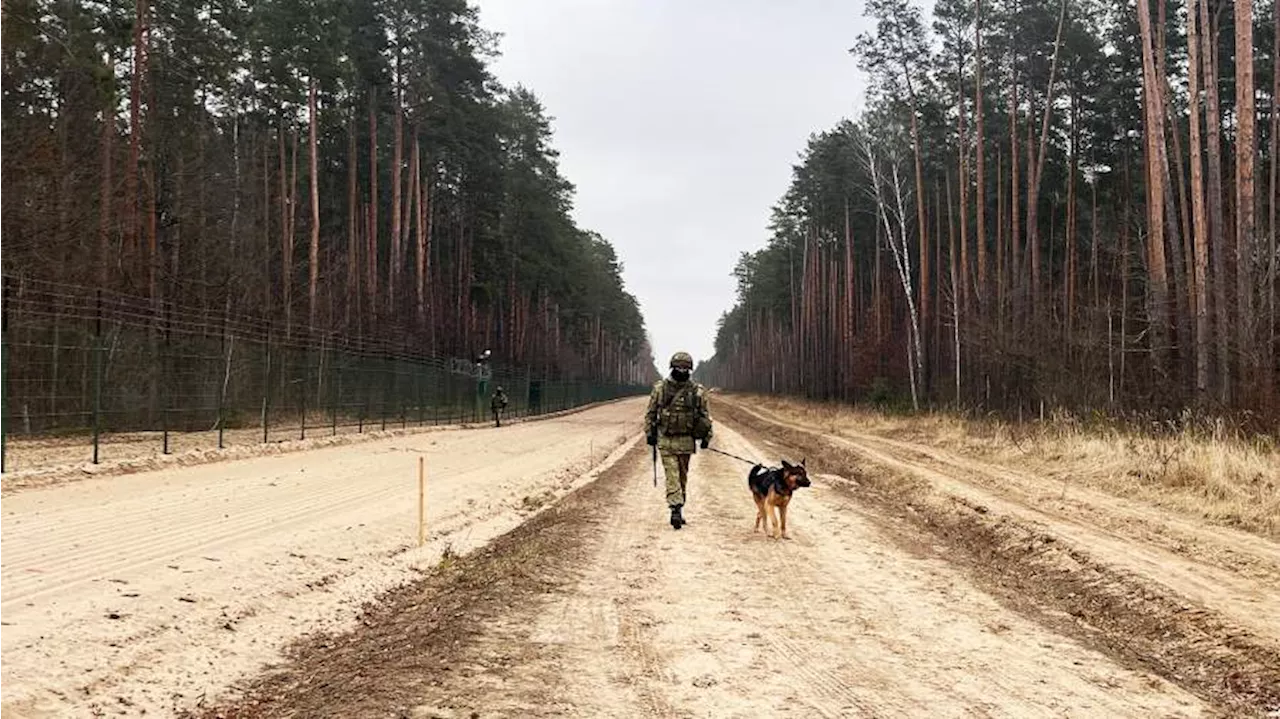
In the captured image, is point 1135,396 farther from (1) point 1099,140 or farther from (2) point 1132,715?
(1) point 1099,140

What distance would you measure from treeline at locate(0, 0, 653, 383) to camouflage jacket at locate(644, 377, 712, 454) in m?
16.1

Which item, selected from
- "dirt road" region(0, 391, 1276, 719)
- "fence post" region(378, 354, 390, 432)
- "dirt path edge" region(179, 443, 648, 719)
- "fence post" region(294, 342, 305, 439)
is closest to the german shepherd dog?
"dirt road" region(0, 391, 1276, 719)

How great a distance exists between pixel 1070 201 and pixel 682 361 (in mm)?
29727

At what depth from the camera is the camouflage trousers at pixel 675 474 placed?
9.57m

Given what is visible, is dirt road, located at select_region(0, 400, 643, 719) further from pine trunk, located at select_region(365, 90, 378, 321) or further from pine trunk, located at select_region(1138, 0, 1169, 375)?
pine trunk, located at select_region(365, 90, 378, 321)

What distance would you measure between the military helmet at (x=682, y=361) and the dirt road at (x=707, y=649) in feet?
7.37

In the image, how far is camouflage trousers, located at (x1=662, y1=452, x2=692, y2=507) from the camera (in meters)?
9.57

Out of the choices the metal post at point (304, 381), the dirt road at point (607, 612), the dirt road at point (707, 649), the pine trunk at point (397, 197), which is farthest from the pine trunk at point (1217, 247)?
the pine trunk at point (397, 197)

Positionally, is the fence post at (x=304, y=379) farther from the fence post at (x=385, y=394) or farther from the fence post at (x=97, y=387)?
the fence post at (x=97, y=387)

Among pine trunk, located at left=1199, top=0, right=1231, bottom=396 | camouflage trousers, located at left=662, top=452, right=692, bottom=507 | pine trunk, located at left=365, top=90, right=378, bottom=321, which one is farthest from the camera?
pine trunk, located at left=365, top=90, right=378, bottom=321

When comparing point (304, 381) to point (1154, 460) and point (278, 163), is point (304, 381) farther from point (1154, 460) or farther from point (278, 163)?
point (278, 163)

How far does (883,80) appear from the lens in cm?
3173

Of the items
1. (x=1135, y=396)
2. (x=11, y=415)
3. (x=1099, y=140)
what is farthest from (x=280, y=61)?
(x=1099, y=140)

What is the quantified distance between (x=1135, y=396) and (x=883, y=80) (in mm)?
17452
